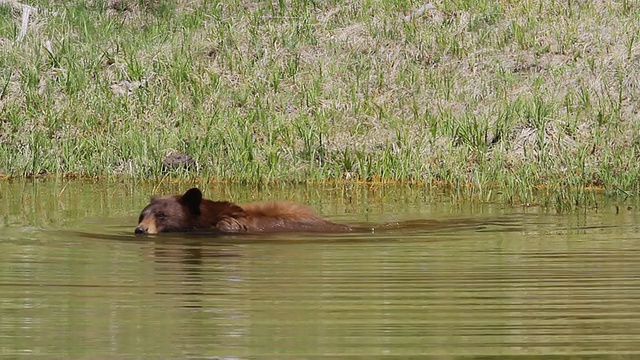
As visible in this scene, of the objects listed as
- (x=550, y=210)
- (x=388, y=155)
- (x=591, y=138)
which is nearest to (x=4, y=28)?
(x=388, y=155)

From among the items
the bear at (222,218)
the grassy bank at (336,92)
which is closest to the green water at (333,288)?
the bear at (222,218)

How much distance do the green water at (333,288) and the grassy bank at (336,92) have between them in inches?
125

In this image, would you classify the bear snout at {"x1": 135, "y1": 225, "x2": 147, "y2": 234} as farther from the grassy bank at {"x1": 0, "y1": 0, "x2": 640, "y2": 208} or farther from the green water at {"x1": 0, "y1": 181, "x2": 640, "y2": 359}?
the grassy bank at {"x1": 0, "y1": 0, "x2": 640, "y2": 208}

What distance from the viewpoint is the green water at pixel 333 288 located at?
18.5 feet

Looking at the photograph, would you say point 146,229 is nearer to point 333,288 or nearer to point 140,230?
point 140,230

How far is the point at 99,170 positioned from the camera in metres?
17.0

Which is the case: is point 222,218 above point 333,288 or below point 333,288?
above

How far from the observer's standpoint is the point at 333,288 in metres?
7.58

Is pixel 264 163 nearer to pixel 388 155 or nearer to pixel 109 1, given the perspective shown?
pixel 388 155

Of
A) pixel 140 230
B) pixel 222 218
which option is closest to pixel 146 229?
pixel 140 230

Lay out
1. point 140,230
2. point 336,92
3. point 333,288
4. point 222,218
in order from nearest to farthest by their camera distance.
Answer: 1. point 333,288
2. point 140,230
3. point 222,218
4. point 336,92

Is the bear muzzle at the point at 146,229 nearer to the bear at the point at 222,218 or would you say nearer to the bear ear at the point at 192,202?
the bear at the point at 222,218

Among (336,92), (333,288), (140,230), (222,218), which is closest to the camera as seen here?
(333,288)

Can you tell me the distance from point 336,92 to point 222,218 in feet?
26.1
